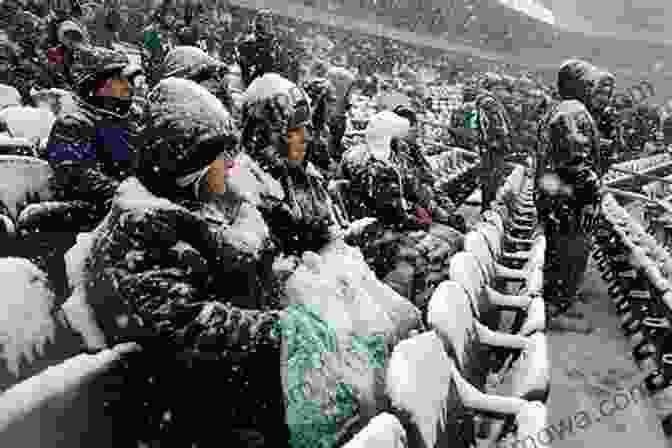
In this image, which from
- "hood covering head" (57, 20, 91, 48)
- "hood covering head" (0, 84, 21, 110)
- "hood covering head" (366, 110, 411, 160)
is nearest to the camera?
"hood covering head" (366, 110, 411, 160)

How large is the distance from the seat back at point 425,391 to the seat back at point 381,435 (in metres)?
0.13

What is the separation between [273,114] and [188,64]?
6.84 ft

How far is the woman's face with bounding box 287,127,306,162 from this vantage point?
9.73 ft

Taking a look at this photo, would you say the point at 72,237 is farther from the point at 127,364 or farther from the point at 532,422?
the point at 532,422

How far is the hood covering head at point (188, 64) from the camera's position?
458cm

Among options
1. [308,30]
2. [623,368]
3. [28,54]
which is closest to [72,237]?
[623,368]

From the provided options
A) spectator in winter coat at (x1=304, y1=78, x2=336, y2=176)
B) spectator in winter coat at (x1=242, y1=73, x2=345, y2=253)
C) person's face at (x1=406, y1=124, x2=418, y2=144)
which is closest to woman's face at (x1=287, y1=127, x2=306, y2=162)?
spectator in winter coat at (x1=242, y1=73, x2=345, y2=253)

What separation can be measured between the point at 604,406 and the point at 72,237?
3452 mm

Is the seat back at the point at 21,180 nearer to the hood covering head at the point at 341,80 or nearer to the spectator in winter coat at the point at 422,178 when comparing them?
the spectator in winter coat at the point at 422,178

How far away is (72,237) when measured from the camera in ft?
10.0

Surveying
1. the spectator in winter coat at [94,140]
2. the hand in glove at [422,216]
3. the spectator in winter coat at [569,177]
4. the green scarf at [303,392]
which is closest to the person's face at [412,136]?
the hand in glove at [422,216]

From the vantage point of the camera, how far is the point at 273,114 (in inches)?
116

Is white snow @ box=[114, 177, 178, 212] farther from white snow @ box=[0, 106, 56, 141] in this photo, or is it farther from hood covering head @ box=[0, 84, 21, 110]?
hood covering head @ box=[0, 84, 21, 110]

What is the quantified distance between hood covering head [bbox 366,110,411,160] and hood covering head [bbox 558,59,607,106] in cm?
154
